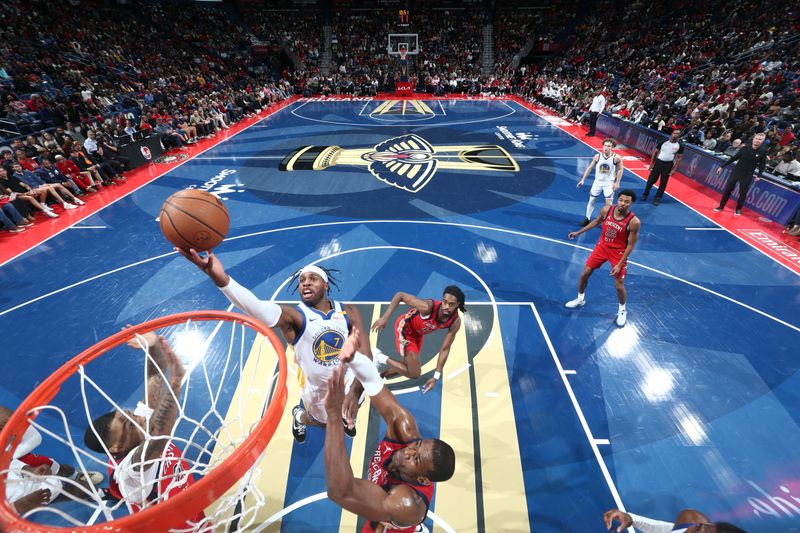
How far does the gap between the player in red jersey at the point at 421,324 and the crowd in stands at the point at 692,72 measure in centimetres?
1061

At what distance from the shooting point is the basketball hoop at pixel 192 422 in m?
1.78

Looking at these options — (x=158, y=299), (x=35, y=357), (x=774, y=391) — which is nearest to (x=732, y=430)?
(x=774, y=391)

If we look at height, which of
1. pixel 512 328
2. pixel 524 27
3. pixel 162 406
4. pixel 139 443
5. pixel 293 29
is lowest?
pixel 512 328

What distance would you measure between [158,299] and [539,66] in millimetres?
33742

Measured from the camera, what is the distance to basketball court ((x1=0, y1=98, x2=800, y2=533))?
12.3ft

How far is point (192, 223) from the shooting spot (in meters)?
2.73

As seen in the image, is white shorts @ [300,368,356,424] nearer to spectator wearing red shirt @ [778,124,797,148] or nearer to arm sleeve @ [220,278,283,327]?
arm sleeve @ [220,278,283,327]

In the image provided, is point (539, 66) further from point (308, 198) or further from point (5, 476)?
point (5, 476)

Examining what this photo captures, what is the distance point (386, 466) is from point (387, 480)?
0.34 feet

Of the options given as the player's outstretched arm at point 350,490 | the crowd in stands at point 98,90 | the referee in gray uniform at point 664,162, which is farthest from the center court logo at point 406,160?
the player's outstretched arm at point 350,490

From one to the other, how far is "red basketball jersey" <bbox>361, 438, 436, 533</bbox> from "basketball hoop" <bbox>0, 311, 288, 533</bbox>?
0.82 metres

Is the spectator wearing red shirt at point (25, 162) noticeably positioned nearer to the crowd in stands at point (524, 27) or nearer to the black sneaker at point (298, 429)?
the black sneaker at point (298, 429)

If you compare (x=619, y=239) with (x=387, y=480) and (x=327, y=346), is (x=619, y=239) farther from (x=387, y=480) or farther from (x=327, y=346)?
(x=387, y=480)

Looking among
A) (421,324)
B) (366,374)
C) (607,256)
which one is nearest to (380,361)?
(421,324)
